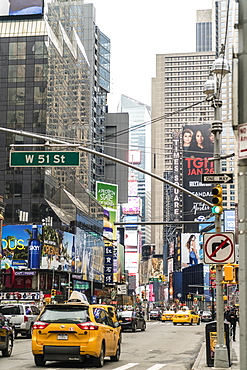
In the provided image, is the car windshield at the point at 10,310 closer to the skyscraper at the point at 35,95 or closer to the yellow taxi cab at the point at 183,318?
the yellow taxi cab at the point at 183,318

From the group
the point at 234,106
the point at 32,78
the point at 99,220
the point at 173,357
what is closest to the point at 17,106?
the point at 32,78

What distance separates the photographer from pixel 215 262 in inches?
661

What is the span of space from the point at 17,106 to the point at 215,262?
7806 centimetres

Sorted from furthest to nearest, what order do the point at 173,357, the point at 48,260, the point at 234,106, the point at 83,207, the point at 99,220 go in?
the point at 99,220 → the point at 83,207 → the point at 48,260 → the point at 173,357 → the point at 234,106

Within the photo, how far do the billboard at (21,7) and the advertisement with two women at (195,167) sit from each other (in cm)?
9139

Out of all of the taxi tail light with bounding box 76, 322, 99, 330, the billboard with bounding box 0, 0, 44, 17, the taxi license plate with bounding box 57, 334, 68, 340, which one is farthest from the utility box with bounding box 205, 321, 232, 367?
the billboard with bounding box 0, 0, 44, 17

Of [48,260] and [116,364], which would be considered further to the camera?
[48,260]

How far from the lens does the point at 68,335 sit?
1705 cm

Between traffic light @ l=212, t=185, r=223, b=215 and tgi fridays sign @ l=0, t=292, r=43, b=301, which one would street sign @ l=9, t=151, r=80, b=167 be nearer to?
traffic light @ l=212, t=185, r=223, b=215

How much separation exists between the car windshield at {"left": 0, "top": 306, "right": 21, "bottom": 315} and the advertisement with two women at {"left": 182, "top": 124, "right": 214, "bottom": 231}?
150059 mm

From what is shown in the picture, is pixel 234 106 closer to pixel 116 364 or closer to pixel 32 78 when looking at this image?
pixel 116 364

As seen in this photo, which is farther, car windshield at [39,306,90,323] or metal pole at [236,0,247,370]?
Answer: car windshield at [39,306,90,323]

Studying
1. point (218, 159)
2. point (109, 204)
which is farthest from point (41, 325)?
point (109, 204)

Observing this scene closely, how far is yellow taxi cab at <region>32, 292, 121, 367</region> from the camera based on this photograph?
1698 centimetres
